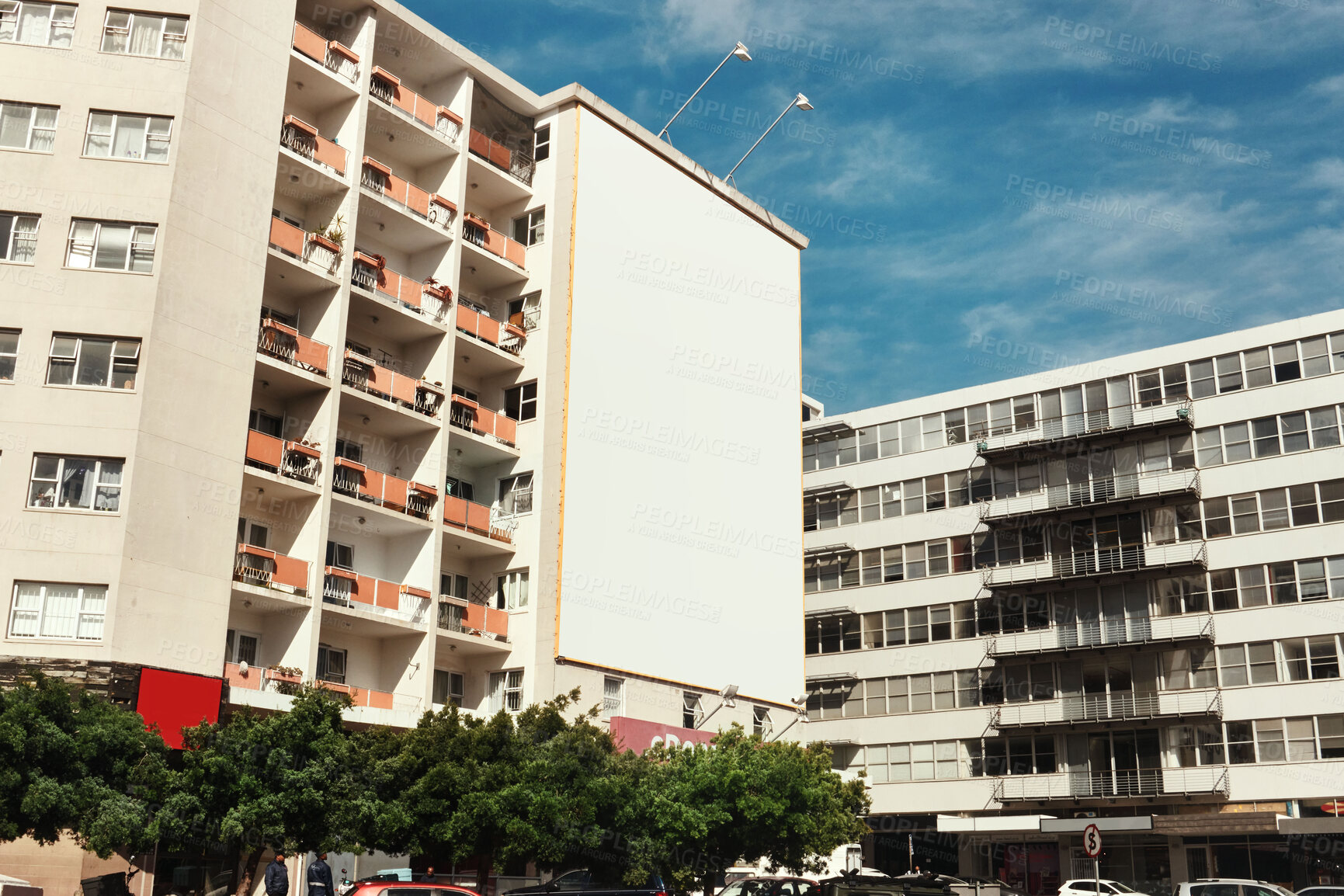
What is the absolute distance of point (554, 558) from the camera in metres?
42.0

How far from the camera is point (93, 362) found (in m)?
32.6

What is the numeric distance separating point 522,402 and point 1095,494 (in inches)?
1106

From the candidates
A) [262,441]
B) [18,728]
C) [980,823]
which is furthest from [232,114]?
[980,823]

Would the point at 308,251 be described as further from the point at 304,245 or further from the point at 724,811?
the point at 724,811

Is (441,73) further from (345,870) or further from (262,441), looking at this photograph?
(345,870)

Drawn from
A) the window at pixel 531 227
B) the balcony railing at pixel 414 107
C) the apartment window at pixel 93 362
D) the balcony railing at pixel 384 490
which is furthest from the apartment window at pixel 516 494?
the apartment window at pixel 93 362

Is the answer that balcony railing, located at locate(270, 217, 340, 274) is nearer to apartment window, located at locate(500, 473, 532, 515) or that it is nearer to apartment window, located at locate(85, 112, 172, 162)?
apartment window, located at locate(85, 112, 172, 162)

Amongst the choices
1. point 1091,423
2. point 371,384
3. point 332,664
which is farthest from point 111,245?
point 1091,423

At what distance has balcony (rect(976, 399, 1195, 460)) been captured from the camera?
189 ft

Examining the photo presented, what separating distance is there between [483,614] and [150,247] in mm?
15011

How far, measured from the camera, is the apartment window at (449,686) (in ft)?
136

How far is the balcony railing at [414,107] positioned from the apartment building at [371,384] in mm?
95

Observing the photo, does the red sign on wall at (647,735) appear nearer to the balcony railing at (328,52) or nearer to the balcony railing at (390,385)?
the balcony railing at (390,385)

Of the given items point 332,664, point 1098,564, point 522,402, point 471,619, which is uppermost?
point 522,402
